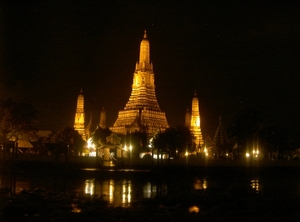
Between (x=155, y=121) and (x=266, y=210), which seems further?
(x=155, y=121)

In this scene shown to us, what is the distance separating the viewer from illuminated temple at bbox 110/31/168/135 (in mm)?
85062

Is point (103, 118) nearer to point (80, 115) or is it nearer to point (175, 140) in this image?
point (80, 115)

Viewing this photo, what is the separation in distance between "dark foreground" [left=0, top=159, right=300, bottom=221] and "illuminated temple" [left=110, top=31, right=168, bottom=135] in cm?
5761

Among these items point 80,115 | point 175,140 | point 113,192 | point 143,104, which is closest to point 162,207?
point 113,192

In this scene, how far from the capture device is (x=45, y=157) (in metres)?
49.4

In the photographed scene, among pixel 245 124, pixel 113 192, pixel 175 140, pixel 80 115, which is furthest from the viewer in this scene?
pixel 80 115

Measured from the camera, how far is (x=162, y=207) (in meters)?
21.5

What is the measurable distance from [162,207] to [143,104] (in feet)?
216

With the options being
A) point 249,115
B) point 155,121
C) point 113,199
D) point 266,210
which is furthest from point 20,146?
point 266,210

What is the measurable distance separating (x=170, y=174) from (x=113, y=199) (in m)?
19.7

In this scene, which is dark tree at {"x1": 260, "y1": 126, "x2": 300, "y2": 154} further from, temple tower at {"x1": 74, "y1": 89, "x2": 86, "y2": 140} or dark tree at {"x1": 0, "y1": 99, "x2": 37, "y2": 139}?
temple tower at {"x1": 74, "y1": 89, "x2": 86, "y2": 140}

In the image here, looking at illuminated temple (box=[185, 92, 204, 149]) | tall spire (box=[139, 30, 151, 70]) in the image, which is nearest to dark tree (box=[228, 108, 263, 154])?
tall spire (box=[139, 30, 151, 70])

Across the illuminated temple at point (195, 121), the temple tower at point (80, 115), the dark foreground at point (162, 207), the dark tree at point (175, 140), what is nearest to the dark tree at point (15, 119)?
the dark tree at point (175, 140)

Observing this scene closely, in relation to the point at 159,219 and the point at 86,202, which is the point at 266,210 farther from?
the point at 86,202
